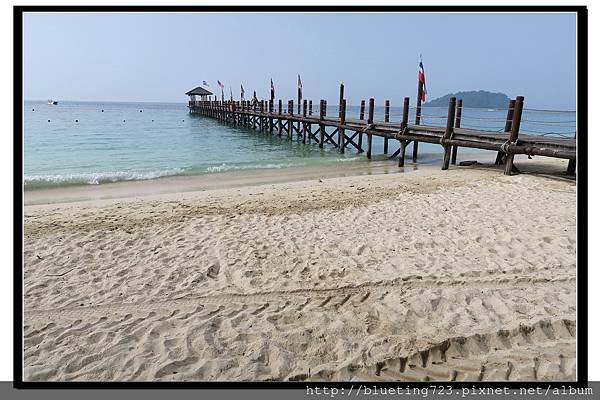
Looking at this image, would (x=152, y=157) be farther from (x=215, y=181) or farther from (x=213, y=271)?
(x=213, y=271)

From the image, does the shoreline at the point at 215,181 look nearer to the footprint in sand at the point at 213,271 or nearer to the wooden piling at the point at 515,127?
the wooden piling at the point at 515,127

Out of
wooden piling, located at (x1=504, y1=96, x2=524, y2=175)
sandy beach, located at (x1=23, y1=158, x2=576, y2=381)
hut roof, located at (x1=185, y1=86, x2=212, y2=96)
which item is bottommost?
sandy beach, located at (x1=23, y1=158, x2=576, y2=381)

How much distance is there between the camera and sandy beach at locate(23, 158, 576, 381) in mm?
3049

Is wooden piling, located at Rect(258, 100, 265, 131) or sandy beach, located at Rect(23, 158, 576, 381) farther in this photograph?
wooden piling, located at Rect(258, 100, 265, 131)

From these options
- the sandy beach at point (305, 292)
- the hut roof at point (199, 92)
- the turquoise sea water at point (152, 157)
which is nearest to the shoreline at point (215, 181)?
the turquoise sea water at point (152, 157)

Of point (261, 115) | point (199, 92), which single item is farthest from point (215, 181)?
point (199, 92)

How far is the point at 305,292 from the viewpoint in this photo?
4168 millimetres

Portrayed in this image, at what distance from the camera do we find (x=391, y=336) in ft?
11.0

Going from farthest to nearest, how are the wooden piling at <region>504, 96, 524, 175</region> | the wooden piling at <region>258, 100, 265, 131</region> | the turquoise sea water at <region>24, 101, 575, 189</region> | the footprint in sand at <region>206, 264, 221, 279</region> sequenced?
the wooden piling at <region>258, 100, 265, 131</region> < the turquoise sea water at <region>24, 101, 575, 189</region> < the wooden piling at <region>504, 96, 524, 175</region> < the footprint in sand at <region>206, 264, 221, 279</region>

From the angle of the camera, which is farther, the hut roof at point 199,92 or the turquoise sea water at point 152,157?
the hut roof at point 199,92

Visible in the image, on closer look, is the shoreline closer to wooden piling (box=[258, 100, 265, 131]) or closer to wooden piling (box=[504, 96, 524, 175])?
wooden piling (box=[504, 96, 524, 175])

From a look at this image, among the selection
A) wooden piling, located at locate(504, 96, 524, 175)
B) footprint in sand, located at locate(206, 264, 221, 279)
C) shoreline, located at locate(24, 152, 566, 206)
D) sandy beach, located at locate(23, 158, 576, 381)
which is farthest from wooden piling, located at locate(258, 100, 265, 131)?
footprint in sand, located at locate(206, 264, 221, 279)

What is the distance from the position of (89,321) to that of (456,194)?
7.04 metres

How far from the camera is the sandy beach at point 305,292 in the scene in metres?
3.05
